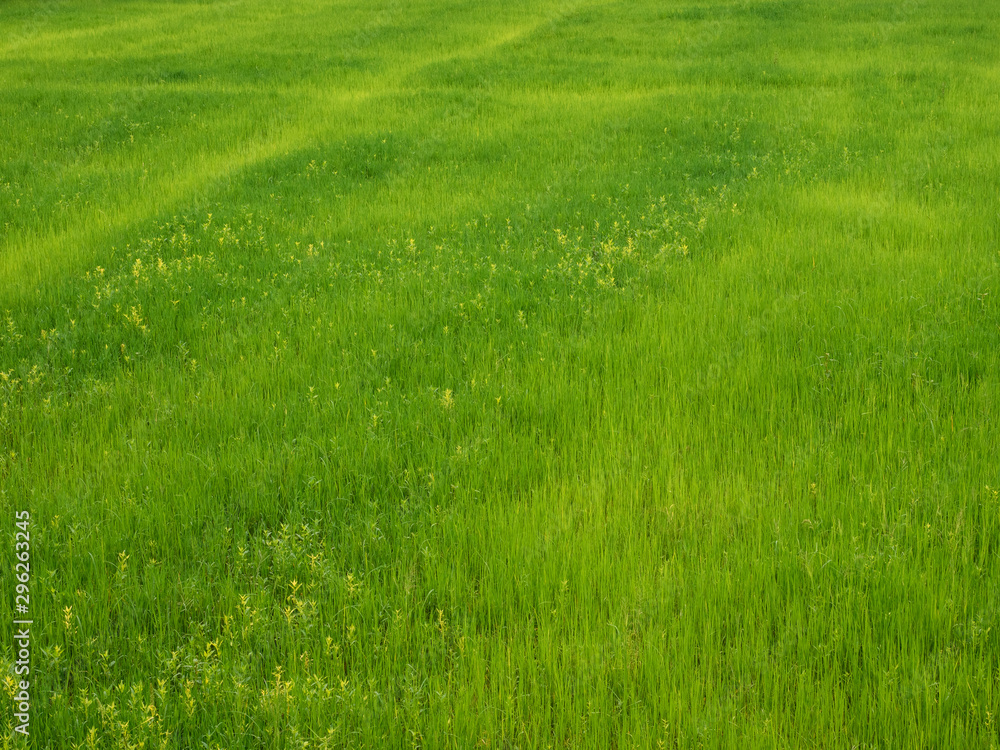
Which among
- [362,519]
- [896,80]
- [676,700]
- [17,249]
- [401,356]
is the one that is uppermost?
[896,80]

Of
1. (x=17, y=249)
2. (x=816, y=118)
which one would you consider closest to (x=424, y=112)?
(x=816, y=118)

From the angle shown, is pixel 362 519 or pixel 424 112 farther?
pixel 424 112

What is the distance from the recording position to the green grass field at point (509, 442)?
10.6 feet

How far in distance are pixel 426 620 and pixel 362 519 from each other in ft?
2.69

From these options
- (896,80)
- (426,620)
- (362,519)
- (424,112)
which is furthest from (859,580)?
(896,80)

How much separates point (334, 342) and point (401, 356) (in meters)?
0.62

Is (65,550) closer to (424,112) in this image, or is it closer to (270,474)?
(270,474)

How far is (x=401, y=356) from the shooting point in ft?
20.1

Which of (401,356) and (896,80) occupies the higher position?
(896,80)

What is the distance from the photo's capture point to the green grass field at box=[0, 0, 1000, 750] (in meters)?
3.22

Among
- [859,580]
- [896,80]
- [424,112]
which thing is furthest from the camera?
[896,80]

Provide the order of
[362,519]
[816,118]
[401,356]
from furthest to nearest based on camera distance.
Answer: [816,118], [401,356], [362,519]

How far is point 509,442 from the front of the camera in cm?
496

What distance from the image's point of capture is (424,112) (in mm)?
14516
